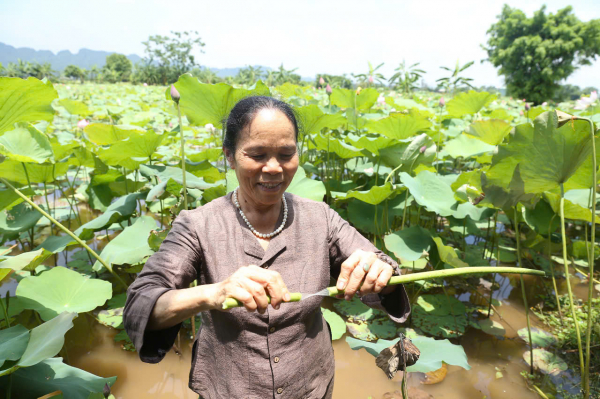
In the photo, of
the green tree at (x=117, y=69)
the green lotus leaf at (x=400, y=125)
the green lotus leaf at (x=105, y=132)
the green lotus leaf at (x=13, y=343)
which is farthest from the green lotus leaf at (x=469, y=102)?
the green tree at (x=117, y=69)

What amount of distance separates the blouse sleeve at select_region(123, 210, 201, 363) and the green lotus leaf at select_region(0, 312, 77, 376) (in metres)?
0.28

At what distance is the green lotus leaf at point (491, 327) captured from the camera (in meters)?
2.14

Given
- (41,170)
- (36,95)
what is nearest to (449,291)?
(36,95)

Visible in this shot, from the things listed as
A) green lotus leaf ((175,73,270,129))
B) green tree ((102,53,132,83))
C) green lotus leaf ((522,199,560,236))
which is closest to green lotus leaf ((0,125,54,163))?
green lotus leaf ((175,73,270,129))

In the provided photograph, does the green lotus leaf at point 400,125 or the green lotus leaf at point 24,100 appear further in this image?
the green lotus leaf at point 400,125

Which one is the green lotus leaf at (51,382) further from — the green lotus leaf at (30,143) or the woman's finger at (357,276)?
the green lotus leaf at (30,143)

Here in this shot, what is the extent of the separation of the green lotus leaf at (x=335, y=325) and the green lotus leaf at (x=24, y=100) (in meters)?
1.64

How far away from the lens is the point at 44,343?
1.00 m

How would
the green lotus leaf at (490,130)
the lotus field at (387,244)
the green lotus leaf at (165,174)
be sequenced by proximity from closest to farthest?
1. the lotus field at (387,244)
2. the green lotus leaf at (165,174)
3. the green lotus leaf at (490,130)

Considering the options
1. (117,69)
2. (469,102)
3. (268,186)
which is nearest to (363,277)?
(268,186)

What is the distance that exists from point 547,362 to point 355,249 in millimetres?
1577

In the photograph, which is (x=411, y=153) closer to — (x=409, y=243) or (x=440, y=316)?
(x=409, y=243)

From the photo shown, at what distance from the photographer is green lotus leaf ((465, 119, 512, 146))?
91.1 inches

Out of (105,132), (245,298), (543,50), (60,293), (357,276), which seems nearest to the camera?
(245,298)
